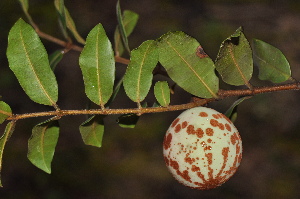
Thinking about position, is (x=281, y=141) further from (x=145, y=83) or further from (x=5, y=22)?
(x=145, y=83)

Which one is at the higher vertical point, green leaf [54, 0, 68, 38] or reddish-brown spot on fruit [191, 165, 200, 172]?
green leaf [54, 0, 68, 38]

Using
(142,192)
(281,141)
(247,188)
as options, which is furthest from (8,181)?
(281,141)

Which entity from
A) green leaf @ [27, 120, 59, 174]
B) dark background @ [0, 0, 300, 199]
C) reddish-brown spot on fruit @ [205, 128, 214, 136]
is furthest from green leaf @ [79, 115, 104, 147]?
dark background @ [0, 0, 300, 199]

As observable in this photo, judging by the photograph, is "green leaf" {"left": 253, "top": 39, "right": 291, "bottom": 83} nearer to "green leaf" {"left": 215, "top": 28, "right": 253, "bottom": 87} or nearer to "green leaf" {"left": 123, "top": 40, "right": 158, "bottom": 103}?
"green leaf" {"left": 215, "top": 28, "right": 253, "bottom": 87}

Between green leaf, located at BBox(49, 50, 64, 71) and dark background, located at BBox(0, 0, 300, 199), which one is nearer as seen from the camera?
green leaf, located at BBox(49, 50, 64, 71)

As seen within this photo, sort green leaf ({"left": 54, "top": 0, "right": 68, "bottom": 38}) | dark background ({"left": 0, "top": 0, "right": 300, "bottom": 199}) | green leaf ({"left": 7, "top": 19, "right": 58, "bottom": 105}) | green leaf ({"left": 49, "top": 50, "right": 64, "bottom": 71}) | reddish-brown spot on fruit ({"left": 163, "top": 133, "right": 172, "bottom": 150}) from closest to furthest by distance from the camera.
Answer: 1. green leaf ({"left": 7, "top": 19, "right": 58, "bottom": 105})
2. reddish-brown spot on fruit ({"left": 163, "top": 133, "right": 172, "bottom": 150})
3. green leaf ({"left": 54, "top": 0, "right": 68, "bottom": 38})
4. green leaf ({"left": 49, "top": 50, "right": 64, "bottom": 71})
5. dark background ({"left": 0, "top": 0, "right": 300, "bottom": 199})

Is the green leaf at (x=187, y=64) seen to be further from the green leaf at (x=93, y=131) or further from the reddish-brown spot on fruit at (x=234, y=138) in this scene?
the green leaf at (x=93, y=131)
